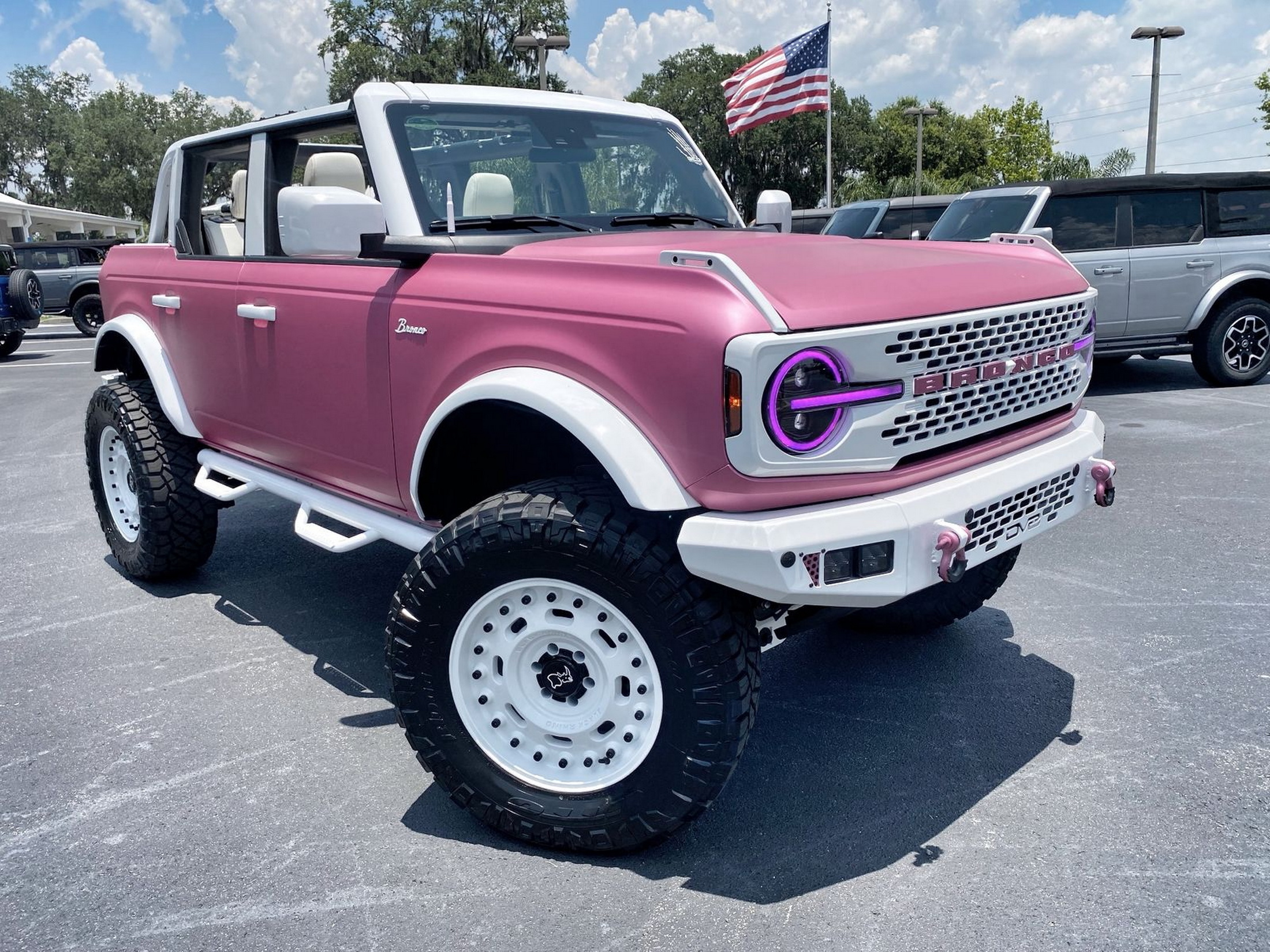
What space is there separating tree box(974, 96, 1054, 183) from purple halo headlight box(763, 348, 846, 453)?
57036mm

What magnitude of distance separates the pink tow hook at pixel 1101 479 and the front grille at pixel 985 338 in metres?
0.39

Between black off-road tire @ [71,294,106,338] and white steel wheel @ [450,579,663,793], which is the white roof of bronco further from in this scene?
black off-road tire @ [71,294,106,338]

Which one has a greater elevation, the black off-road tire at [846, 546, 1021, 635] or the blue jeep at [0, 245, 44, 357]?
the blue jeep at [0, 245, 44, 357]

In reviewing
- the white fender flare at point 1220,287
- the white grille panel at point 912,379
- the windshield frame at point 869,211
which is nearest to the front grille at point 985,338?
the white grille panel at point 912,379

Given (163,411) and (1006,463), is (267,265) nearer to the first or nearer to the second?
(163,411)

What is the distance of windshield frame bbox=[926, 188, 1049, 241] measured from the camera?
384 inches

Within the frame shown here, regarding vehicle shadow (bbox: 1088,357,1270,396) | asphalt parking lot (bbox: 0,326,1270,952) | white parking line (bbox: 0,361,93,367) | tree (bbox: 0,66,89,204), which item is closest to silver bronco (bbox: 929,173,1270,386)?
vehicle shadow (bbox: 1088,357,1270,396)

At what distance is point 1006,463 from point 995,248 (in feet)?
3.16

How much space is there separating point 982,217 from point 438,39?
38.6 meters

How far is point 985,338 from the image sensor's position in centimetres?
280

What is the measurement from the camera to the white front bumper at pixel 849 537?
7.79ft

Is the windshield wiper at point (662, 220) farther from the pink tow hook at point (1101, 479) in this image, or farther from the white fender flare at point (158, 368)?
the white fender flare at point (158, 368)

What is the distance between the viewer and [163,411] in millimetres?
4867

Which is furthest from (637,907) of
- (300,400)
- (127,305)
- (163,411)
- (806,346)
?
(127,305)
